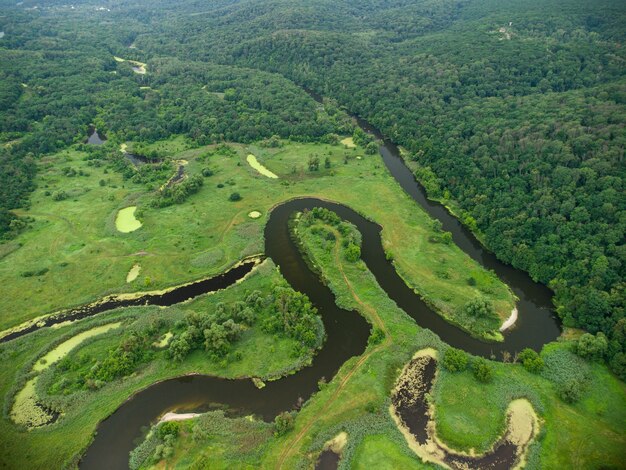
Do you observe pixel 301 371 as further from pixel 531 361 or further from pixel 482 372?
pixel 531 361

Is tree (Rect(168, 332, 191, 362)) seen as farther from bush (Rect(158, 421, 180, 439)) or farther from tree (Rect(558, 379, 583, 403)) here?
tree (Rect(558, 379, 583, 403))

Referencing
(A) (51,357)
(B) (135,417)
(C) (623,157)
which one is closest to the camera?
(B) (135,417)

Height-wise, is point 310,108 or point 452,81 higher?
point 452,81

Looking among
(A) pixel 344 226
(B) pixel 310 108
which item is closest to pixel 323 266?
(A) pixel 344 226

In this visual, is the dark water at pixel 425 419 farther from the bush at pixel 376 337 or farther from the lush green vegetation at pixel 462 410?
the bush at pixel 376 337

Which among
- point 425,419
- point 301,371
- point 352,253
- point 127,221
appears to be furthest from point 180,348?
point 127,221

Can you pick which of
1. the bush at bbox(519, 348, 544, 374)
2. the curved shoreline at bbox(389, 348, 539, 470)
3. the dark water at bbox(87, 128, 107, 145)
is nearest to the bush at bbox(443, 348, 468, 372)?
the curved shoreline at bbox(389, 348, 539, 470)

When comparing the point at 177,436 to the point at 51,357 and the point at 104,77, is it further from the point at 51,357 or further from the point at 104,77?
the point at 104,77
